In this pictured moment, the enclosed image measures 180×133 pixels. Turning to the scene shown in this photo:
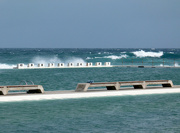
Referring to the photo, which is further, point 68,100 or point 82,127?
point 68,100

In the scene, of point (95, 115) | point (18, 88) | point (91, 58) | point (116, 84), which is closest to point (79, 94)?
point (116, 84)

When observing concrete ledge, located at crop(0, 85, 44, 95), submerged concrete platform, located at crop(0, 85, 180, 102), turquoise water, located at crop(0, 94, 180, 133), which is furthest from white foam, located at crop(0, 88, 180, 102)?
turquoise water, located at crop(0, 94, 180, 133)

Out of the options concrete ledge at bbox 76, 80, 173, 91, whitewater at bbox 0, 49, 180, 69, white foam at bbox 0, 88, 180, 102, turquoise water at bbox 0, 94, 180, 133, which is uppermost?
concrete ledge at bbox 76, 80, 173, 91

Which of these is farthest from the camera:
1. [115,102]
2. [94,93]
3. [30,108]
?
[94,93]

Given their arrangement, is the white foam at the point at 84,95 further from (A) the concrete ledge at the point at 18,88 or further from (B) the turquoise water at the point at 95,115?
(B) the turquoise water at the point at 95,115

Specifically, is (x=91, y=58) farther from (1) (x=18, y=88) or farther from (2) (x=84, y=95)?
(1) (x=18, y=88)

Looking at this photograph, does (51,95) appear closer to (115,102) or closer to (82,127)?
(115,102)

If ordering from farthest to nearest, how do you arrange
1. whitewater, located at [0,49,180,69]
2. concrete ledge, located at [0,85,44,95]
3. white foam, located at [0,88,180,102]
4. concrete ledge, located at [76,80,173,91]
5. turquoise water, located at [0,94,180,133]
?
whitewater, located at [0,49,180,69], concrete ledge, located at [76,80,173,91], concrete ledge, located at [0,85,44,95], white foam, located at [0,88,180,102], turquoise water, located at [0,94,180,133]

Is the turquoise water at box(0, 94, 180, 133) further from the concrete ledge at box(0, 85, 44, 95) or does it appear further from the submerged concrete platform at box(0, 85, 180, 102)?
the concrete ledge at box(0, 85, 44, 95)

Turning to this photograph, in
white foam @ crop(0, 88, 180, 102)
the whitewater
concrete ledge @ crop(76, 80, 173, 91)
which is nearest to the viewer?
white foam @ crop(0, 88, 180, 102)

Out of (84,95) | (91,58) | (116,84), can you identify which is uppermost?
(116,84)

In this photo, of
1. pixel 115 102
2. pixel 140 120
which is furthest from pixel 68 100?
pixel 140 120

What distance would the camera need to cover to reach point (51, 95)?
25484 millimetres

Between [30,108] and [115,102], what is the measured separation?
5060 mm
